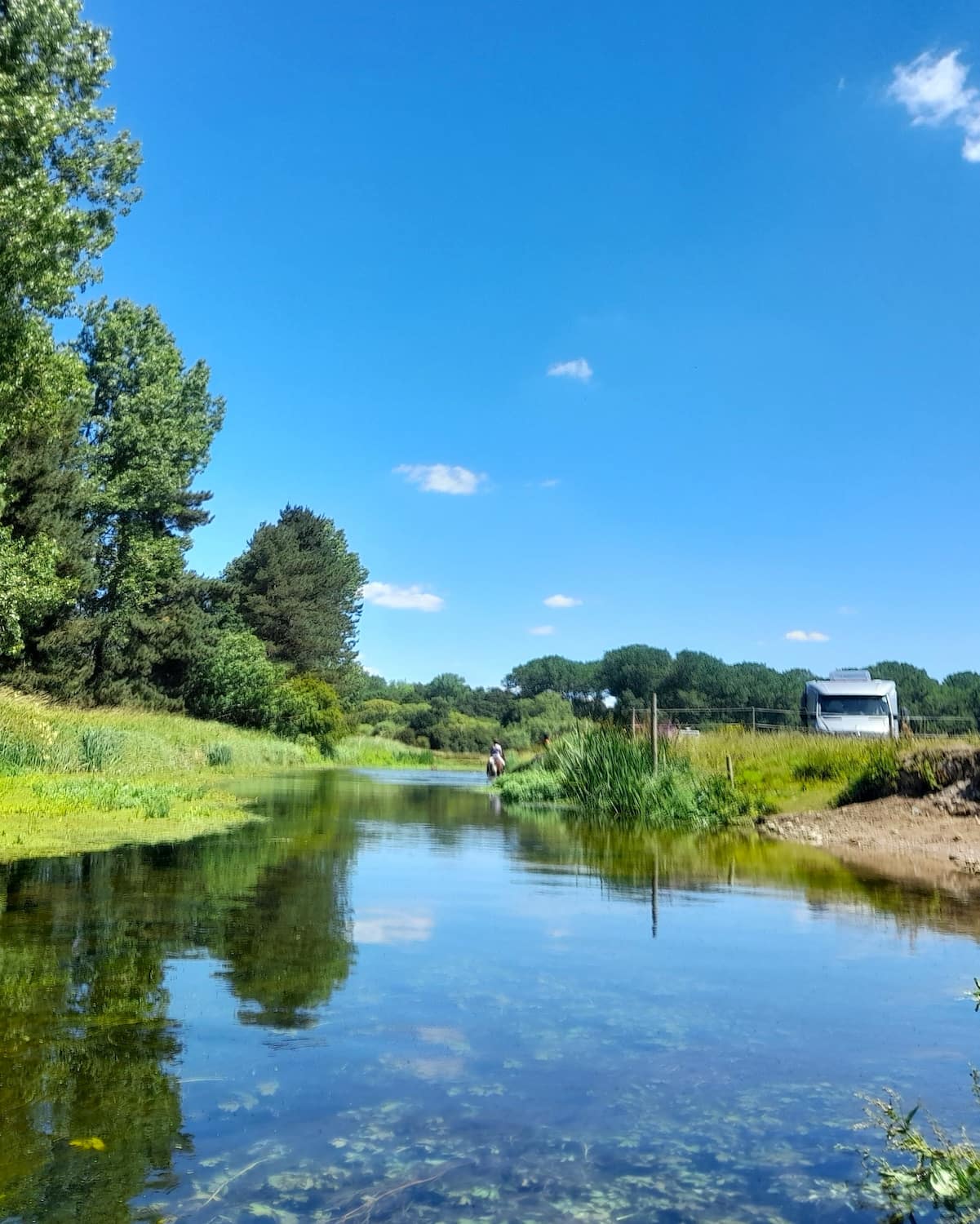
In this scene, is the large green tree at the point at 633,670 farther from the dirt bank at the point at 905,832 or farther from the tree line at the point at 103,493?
the dirt bank at the point at 905,832

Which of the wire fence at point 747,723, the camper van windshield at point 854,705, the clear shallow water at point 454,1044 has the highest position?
the camper van windshield at point 854,705

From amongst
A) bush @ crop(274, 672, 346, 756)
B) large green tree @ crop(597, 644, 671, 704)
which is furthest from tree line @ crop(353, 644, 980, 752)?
bush @ crop(274, 672, 346, 756)

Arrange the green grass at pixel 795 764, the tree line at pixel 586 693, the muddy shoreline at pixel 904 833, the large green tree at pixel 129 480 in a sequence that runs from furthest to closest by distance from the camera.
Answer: the tree line at pixel 586 693 < the large green tree at pixel 129 480 < the green grass at pixel 795 764 < the muddy shoreline at pixel 904 833

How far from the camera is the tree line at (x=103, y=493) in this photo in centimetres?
2367

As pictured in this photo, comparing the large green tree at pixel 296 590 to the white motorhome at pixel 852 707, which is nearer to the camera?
the white motorhome at pixel 852 707

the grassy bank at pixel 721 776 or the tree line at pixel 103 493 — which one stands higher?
the tree line at pixel 103 493

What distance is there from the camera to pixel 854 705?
96.0 ft

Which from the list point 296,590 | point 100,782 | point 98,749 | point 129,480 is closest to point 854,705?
point 98,749

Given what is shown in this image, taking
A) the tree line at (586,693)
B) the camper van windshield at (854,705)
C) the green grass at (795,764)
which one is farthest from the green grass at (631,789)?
the tree line at (586,693)

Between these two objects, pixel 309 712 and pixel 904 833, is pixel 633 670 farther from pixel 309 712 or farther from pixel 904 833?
pixel 904 833

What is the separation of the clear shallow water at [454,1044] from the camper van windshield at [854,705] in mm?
20336

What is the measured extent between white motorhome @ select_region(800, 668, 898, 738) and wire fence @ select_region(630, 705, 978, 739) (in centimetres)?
48

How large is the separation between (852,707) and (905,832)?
15.6 metres

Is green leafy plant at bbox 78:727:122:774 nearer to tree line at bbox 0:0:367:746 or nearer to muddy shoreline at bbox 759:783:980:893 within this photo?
tree line at bbox 0:0:367:746
